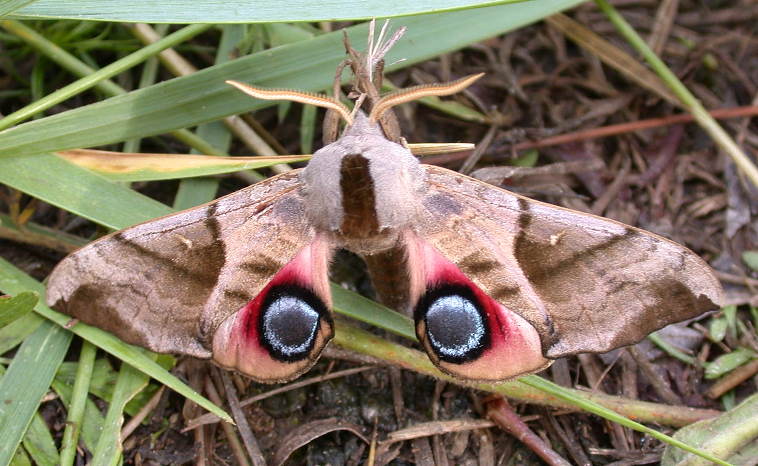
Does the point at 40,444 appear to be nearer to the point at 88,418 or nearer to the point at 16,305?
the point at 88,418

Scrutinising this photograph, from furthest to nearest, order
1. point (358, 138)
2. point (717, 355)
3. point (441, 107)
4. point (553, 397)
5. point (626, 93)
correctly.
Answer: point (626, 93)
point (441, 107)
point (717, 355)
point (553, 397)
point (358, 138)

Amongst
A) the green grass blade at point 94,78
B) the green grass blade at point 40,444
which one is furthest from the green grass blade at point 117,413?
the green grass blade at point 94,78

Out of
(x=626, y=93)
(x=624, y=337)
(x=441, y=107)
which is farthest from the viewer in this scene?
(x=626, y=93)

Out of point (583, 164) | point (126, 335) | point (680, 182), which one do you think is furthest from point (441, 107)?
point (126, 335)

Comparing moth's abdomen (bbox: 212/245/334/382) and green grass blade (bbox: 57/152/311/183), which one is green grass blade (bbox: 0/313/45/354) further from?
moth's abdomen (bbox: 212/245/334/382)

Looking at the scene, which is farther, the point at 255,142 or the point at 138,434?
the point at 255,142

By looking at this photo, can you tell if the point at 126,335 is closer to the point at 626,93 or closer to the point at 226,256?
the point at 226,256

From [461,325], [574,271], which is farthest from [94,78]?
[574,271]
